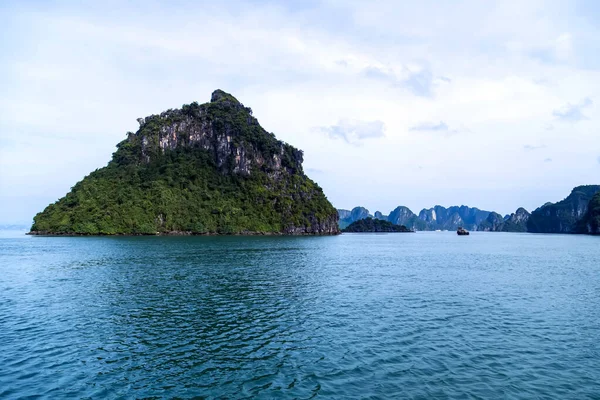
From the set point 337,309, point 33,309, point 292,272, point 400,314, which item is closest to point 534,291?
point 400,314

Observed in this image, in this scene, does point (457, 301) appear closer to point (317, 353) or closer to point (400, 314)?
point (400, 314)

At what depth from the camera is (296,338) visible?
2731cm

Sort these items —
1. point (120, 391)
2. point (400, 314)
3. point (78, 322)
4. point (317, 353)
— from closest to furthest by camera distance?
point (120, 391) → point (317, 353) → point (78, 322) → point (400, 314)

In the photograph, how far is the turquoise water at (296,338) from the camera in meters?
19.4

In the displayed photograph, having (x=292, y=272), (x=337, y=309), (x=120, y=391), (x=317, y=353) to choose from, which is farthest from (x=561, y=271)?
(x=120, y=391)

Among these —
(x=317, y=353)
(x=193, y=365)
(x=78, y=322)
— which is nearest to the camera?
(x=193, y=365)

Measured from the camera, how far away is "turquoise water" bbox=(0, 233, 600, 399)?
1936 centimetres

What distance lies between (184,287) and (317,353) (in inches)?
1099

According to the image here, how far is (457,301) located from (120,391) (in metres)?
33.7

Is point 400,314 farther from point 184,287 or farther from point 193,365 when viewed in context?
point 184,287

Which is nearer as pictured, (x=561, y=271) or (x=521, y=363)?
(x=521, y=363)

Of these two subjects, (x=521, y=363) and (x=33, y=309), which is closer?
(x=521, y=363)

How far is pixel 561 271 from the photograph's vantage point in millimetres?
66500

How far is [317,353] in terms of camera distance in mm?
24125
